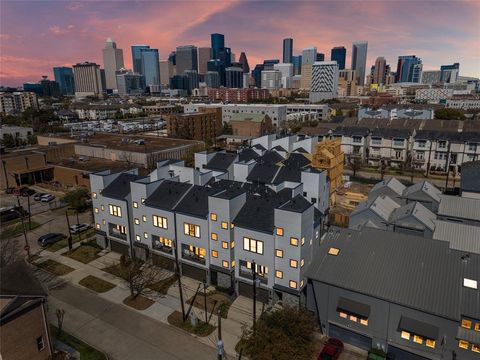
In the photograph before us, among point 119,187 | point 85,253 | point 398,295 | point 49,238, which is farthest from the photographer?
point 49,238

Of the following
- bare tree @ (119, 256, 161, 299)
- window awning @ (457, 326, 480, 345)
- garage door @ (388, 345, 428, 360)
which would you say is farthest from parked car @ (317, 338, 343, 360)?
bare tree @ (119, 256, 161, 299)

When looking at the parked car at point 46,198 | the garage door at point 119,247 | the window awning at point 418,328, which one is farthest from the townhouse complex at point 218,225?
the parked car at point 46,198

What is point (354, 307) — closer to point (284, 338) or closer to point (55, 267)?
point (284, 338)

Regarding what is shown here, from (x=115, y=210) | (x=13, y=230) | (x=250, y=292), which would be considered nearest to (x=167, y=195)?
(x=115, y=210)

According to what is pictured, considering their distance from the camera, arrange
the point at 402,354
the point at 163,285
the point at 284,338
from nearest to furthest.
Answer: the point at 284,338, the point at 402,354, the point at 163,285

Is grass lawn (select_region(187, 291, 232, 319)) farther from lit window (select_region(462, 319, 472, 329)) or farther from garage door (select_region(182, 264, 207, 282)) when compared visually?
lit window (select_region(462, 319, 472, 329))

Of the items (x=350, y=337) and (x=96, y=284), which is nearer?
(x=350, y=337)
